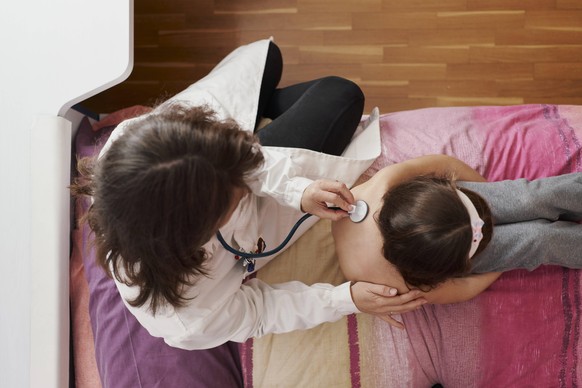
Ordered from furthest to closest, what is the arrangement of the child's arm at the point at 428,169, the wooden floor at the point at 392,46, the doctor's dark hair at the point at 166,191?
the wooden floor at the point at 392,46 → the child's arm at the point at 428,169 → the doctor's dark hair at the point at 166,191

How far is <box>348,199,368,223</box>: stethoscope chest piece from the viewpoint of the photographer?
112 centimetres

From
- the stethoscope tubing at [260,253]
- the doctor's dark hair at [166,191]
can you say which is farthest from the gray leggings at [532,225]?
the doctor's dark hair at [166,191]

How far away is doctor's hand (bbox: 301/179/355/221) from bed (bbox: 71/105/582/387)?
0.25 metres

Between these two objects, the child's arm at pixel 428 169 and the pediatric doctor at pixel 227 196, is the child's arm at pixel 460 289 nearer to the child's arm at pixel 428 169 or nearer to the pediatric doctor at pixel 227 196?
the pediatric doctor at pixel 227 196

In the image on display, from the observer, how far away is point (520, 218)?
1240 mm

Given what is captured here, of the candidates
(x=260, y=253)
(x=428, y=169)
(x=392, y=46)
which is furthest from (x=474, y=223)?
(x=392, y=46)

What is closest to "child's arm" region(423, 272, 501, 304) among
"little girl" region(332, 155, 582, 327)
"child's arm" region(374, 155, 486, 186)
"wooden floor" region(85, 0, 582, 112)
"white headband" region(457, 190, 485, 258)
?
"little girl" region(332, 155, 582, 327)

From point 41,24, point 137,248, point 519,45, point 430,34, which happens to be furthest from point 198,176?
point 519,45

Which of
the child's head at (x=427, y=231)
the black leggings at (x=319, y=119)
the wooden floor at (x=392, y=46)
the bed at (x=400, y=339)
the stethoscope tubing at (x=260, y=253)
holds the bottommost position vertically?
the bed at (x=400, y=339)

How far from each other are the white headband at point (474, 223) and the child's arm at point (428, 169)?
12 centimetres

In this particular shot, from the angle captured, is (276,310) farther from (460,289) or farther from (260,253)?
(460,289)

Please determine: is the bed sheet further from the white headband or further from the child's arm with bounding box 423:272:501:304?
the white headband

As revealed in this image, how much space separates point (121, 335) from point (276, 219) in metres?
0.44

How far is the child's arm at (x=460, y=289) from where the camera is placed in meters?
1.19
